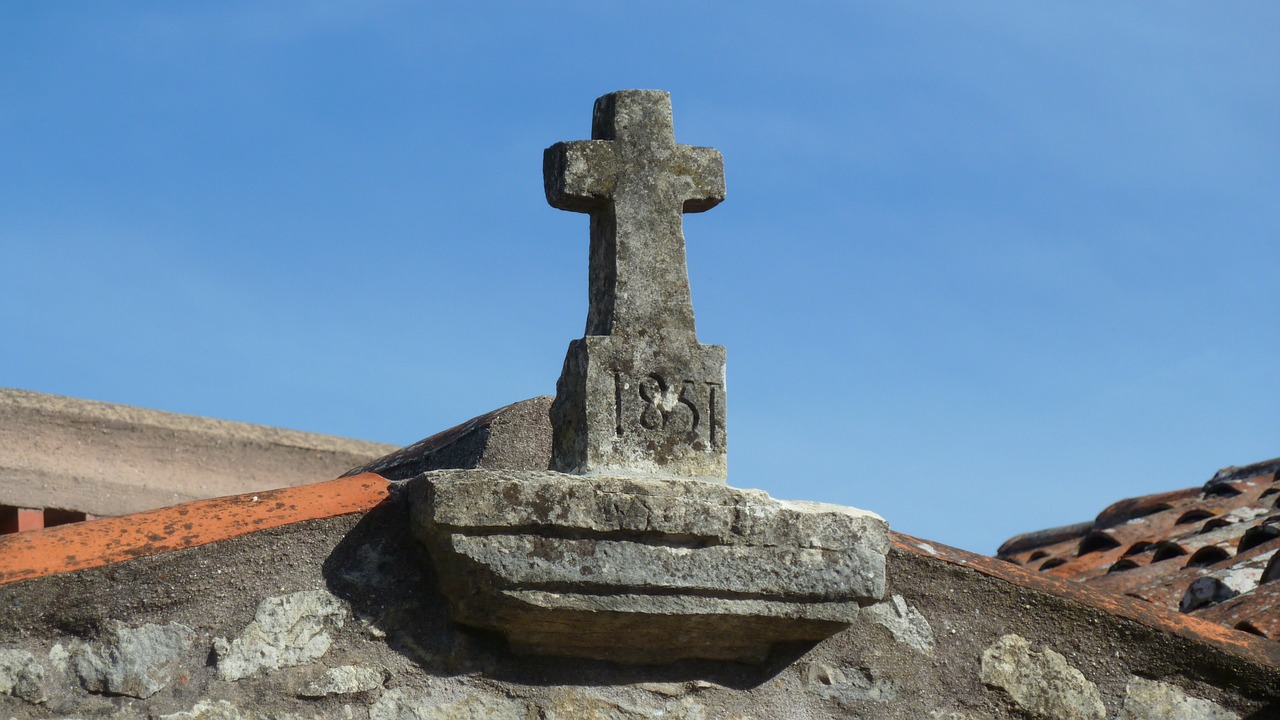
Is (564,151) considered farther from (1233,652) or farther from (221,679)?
(1233,652)

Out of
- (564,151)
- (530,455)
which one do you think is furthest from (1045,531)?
(564,151)

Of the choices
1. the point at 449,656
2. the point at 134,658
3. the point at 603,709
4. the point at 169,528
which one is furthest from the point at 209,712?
the point at 603,709

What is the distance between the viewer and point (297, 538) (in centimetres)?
358

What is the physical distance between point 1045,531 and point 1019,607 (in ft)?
14.4

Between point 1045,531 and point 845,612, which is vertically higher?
point 1045,531

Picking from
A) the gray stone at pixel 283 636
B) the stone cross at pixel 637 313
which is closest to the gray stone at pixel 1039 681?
the stone cross at pixel 637 313

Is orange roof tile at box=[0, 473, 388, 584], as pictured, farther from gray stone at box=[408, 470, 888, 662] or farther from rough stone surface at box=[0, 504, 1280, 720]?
gray stone at box=[408, 470, 888, 662]

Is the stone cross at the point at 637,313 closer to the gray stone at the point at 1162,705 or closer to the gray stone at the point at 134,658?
the gray stone at the point at 134,658

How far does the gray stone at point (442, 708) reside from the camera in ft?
11.5

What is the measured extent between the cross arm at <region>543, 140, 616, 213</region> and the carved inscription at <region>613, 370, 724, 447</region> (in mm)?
407

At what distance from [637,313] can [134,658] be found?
1.26 metres

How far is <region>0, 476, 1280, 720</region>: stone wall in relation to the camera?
3.38 m

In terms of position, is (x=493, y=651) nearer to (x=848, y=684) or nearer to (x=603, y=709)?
(x=603, y=709)

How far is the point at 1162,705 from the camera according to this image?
4.04 meters
